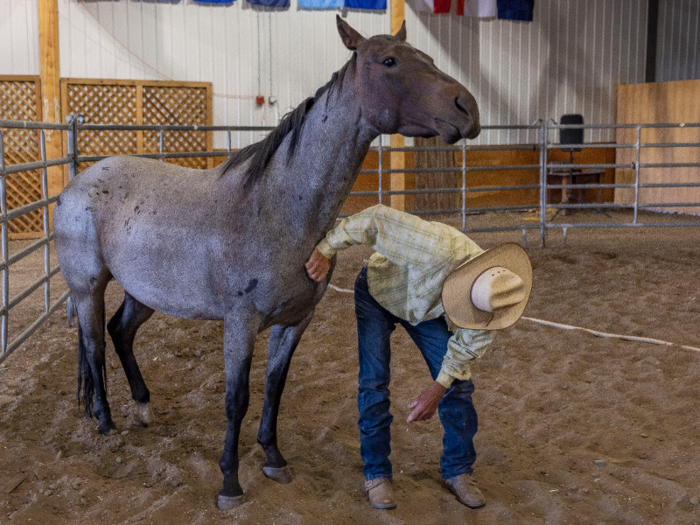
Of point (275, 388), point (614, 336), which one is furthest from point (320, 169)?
point (614, 336)

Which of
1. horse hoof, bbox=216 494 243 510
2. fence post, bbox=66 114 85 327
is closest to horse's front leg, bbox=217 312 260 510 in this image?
horse hoof, bbox=216 494 243 510

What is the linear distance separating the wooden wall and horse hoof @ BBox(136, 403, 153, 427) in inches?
386

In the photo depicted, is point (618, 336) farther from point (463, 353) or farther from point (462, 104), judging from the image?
point (462, 104)

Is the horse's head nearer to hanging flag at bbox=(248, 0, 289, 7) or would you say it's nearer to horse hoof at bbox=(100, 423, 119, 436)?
horse hoof at bbox=(100, 423, 119, 436)

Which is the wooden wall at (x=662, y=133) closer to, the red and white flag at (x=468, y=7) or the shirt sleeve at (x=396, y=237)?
the red and white flag at (x=468, y=7)

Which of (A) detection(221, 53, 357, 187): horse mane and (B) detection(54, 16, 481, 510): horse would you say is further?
(A) detection(221, 53, 357, 187): horse mane

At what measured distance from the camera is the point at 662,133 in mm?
10836

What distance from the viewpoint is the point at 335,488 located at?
7.76 feet

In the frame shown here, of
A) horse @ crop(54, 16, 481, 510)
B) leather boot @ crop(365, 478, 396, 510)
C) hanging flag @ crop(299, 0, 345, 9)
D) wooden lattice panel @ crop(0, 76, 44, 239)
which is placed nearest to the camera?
horse @ crop(54, 16, 481, 510)

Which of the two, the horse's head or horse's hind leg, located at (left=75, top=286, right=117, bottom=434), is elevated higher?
the horse's head

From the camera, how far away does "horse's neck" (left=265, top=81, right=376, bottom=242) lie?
2104mm

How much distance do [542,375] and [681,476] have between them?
108 centimetres

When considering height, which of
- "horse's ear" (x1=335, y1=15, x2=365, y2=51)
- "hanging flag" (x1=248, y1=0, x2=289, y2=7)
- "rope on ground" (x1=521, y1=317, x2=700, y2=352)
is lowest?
"rope on ground" (x1=521, y1=317, x2=700, y2=352)

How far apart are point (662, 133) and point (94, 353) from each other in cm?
1037
